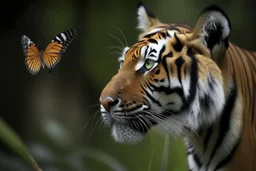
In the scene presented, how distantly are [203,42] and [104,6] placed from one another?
41.3 inches

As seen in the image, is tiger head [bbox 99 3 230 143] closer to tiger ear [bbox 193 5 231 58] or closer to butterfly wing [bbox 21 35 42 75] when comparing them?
tiger ear [bbox 193 5 231 58]

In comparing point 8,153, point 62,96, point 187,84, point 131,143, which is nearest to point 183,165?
point 131,143

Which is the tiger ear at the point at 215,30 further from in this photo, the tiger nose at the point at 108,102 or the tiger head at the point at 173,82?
the tiger nose at the point at 108,102

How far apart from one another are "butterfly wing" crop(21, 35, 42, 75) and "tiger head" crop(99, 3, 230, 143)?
3.04ft

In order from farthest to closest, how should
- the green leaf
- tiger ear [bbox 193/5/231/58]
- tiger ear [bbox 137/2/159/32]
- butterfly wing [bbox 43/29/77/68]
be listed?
butterfly wing [bbox 43/29/77/68] < the green leaf < tiger ear [bbox 137/2/159/32] < tiger ear [bbox 193/5/231/58]

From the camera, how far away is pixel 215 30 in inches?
121

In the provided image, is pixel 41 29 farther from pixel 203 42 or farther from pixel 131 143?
pixel 203 42

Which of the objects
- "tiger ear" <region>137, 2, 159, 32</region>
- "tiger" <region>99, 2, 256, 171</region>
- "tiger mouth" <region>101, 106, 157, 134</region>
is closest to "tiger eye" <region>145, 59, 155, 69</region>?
"tiger" <region>99, 2, 256, 171</region>

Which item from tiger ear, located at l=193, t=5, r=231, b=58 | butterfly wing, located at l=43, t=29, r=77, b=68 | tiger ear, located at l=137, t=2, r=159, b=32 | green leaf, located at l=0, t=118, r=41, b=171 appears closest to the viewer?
tiger ear, located at l=193, t=5, r=231, b=58

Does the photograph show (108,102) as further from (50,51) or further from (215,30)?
(50,51)

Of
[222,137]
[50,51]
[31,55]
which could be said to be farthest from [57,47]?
[222,137]

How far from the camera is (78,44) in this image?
4.02 m

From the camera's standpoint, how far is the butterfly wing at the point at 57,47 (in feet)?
13.1

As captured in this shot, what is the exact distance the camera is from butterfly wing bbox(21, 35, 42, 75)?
4.05 metres
